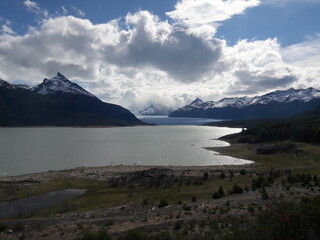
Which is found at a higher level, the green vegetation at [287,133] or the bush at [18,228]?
the green vegetation at [287,133]

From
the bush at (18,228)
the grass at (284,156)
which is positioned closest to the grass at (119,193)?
the bush at (18,228)

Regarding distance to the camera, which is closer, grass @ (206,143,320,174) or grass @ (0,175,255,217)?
grass @ (0,175,255,217)

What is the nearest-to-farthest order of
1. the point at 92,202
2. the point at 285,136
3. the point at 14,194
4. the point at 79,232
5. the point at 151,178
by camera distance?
the point at 79,232
the point at 92,202
the point at 14,194
the point at 151,178
the point at 285,136

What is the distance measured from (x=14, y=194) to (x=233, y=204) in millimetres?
36061

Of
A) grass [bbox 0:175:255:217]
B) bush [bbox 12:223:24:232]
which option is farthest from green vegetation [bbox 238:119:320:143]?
bush [bbox 12:223:24:232]

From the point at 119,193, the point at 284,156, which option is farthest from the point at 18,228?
the point at 284,156

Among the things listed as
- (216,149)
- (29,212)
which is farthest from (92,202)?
(216,149)

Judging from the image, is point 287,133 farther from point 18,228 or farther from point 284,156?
point 18,228

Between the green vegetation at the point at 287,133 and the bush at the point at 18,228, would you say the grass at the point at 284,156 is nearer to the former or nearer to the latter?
the green vegetation at the point at 287,133

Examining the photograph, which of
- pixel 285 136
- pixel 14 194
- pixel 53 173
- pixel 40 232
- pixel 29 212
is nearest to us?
pixel 40 232

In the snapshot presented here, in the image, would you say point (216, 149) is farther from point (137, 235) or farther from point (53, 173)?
point (137, 235)

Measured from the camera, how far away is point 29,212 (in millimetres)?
36531

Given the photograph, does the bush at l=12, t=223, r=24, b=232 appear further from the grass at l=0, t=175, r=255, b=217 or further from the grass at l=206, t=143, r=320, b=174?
the grass at l=206, t=143, r=320, b=174

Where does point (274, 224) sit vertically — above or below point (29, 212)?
above
